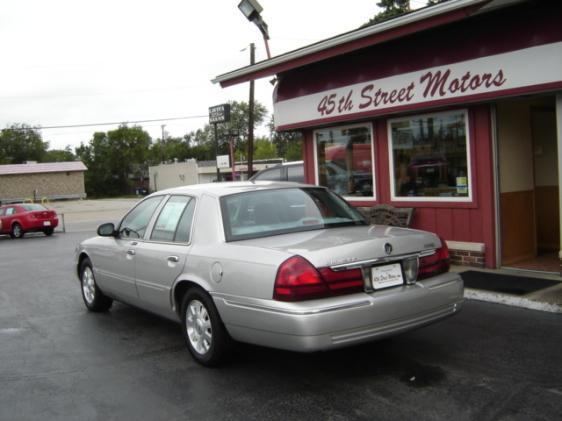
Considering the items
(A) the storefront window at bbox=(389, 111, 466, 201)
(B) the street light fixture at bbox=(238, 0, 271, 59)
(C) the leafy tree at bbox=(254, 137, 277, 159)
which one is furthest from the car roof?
(C) the leafy tree at bbox=(254, 137, 277, 159)

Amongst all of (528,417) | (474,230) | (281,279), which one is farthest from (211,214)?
(474,230)

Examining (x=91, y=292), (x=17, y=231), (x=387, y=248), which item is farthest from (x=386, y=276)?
(x=17, y=231)

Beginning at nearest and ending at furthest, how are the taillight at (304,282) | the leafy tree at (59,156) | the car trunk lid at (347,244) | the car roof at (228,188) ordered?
1. the taillight at (304,282)
2. the car trunk lid at (347,244)
3. the car roof at (228,188)
4. the leafy tree at (59,156)

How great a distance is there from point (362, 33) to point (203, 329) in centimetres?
528

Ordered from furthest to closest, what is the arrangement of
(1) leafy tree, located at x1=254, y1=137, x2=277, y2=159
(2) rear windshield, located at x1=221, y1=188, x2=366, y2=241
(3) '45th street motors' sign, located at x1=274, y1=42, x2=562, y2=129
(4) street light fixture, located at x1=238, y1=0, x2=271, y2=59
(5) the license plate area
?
(1) leafy tree, located at x1=254, y1=137, x2=277, y2=159 → (4) street light fixture, located at x1=238, y1=0, x2=271, y2=59 → (3) '45th street motors' sign, located at x1=274, y1=42, x2=562, y2=129 → (2) rear windshield, located at x1=221, y1=188, x2=366, y2=241 → (5) the license plate area

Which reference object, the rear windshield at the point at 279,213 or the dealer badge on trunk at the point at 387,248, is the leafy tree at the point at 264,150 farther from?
the dealer badge on trunk at the point at 387,248

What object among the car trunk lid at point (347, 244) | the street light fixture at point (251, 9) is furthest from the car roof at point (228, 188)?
the street light fixture at point (251, 9)

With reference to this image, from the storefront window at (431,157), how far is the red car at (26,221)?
56.7 feet

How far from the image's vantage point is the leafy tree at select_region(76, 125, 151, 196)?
86312mm

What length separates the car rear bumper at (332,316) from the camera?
13.3ft

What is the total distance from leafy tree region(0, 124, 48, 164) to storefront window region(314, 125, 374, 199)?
96520 millimetres

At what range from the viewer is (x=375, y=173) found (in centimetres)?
1009

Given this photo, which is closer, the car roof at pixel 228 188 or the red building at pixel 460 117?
the car roof at pixel 228 188

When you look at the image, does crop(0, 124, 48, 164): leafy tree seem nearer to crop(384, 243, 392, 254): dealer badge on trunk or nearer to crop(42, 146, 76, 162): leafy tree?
crop(42, 146, 76, 162): leafy tree
